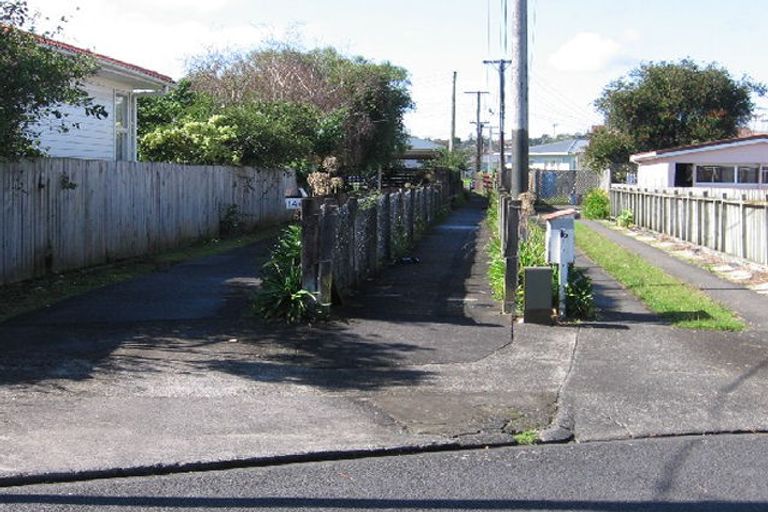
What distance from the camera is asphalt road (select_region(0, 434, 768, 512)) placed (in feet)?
16.1

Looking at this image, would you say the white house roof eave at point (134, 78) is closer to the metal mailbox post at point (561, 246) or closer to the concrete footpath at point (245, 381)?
the concrete footpath at point (245, 381)

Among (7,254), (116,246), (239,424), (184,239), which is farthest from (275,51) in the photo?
(239,424)

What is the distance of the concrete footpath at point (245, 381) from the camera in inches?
232

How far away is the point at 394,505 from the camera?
4.91 meters

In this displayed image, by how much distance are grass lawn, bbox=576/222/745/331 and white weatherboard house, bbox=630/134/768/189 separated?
16602 millimetres

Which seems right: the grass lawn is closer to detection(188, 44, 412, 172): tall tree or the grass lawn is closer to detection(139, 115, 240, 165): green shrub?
detection(139, 115, 240, 165): green shrub

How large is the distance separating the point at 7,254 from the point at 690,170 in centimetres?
2907

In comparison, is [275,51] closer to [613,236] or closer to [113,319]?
[613,236]

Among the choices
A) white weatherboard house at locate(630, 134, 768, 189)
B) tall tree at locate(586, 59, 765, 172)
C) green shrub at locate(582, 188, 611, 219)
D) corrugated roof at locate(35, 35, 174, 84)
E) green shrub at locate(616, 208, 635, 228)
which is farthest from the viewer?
tall tree at locate(586, 59, 765, 172)

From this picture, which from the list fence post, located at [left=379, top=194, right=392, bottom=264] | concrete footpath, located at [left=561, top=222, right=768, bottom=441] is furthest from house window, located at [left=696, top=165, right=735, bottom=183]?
concrete footpath, located at [left=561, top=222, right=768, bottom=441]

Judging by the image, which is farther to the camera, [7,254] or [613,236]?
[613,236]

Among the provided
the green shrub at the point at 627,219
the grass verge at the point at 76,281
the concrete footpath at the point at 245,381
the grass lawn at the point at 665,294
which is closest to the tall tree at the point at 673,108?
the green shrub at the point at 627,219

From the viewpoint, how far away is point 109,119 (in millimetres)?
20469

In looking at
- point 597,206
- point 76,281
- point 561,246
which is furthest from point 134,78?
point 597,206
